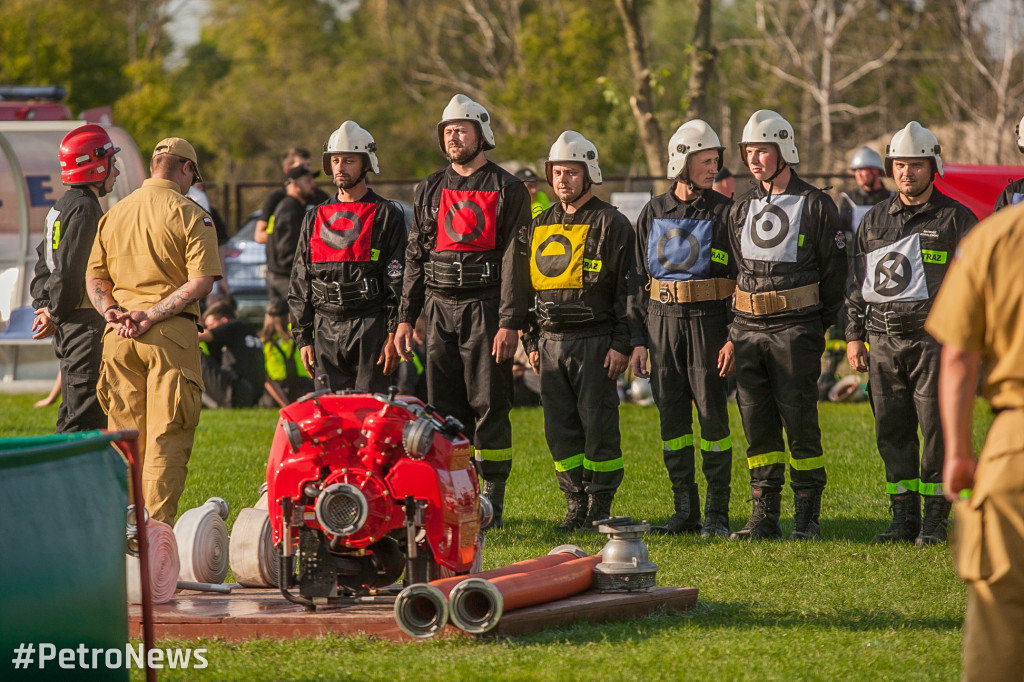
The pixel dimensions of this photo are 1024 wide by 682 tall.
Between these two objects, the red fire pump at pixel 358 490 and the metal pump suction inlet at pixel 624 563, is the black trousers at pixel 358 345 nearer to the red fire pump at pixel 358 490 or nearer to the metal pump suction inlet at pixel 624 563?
the red fire pump at pixel 358 490

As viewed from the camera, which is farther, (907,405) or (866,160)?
(866,160)

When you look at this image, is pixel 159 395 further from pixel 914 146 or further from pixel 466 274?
pixel 914 146

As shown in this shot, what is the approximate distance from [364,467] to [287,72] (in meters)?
53.3

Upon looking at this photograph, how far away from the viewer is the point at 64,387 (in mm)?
8594

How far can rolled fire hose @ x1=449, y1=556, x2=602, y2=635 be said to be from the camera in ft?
18.5

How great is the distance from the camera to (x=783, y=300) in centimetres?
808

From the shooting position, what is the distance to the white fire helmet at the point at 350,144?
841cm

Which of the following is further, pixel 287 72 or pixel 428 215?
pixel 287 72

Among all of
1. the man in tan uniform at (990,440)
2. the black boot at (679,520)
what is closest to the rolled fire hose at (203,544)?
the black boot at (679,520)

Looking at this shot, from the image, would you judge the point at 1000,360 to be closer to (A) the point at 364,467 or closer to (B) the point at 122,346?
(A) the point at 364,467

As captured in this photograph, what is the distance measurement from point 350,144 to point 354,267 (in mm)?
825

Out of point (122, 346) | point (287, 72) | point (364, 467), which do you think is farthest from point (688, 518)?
point (287, 72)

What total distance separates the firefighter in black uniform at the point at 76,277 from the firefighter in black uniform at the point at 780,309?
4.24 m

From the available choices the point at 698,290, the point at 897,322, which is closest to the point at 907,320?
the point at 897,322
